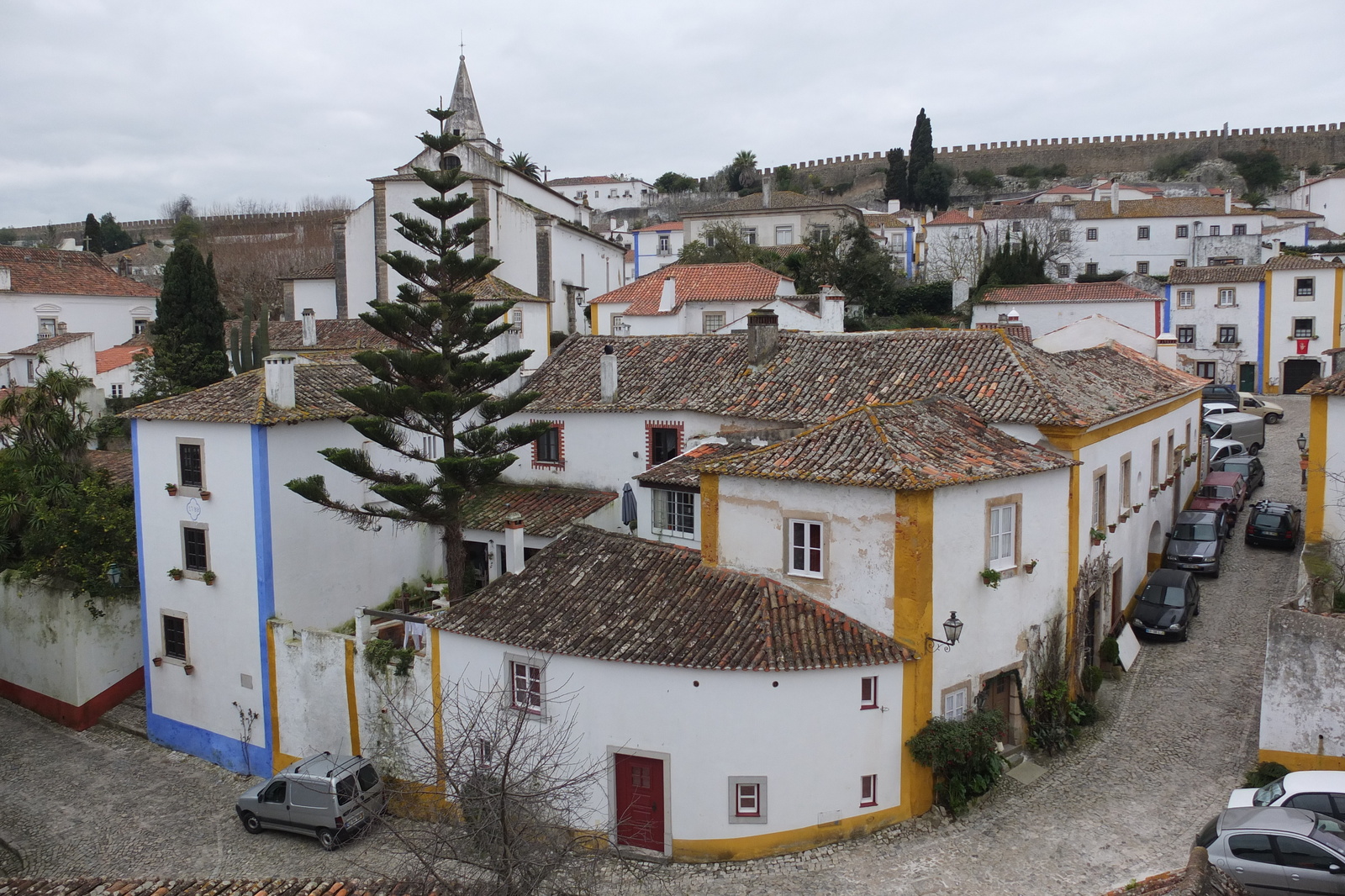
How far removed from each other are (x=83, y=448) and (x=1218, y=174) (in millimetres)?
81304

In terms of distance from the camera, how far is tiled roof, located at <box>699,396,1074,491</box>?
14.6 m

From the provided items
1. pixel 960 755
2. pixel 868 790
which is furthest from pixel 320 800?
pixel 960 755

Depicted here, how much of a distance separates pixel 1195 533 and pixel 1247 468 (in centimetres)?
787

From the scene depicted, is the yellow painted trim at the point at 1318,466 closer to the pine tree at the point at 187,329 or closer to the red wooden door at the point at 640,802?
the red wooden door at the point at 640,802

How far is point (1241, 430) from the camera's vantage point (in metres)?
34.4

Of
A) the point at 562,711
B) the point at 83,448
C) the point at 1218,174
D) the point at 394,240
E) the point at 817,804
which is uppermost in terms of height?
the point at 1218,174

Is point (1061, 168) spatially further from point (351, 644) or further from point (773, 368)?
point (351, 644)

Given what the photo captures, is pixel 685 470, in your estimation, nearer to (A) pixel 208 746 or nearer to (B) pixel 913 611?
(B) pixel 913 611

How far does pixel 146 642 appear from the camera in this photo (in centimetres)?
2150

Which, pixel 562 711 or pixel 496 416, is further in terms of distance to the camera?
pixel 496 416

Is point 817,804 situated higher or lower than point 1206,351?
lower

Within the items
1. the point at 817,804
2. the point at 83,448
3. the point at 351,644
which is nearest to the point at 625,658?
the point at 817,804

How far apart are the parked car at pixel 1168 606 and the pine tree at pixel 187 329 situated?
2924 centimetres

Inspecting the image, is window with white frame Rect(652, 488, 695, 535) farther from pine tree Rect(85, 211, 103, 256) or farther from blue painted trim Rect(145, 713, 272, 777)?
pine tree Rect(85, 211, 103, 256)
